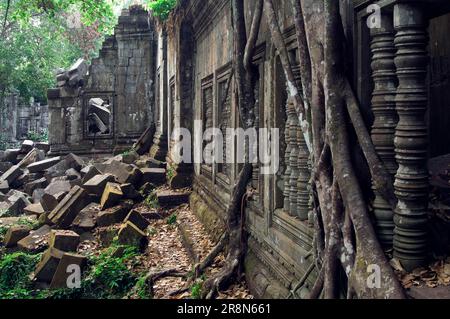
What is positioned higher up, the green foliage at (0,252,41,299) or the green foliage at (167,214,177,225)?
the green foliage at (167,214,177,225)

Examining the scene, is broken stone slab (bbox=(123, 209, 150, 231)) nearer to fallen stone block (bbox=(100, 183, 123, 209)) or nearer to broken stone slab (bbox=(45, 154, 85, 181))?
fallen stone block (bbox=(100, 183, 123, 209))

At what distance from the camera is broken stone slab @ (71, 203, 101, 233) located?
7176 millimetres

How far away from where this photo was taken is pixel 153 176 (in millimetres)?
9305

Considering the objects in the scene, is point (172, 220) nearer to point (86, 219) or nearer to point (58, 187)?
point (86, 219)

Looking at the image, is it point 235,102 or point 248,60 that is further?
point 235,102

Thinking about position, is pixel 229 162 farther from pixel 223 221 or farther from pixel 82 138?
pixel 82 138

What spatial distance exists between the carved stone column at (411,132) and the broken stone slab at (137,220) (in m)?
5.01

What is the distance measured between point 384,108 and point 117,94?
40.8 feet

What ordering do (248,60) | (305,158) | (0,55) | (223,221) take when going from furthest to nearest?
(0,55) → (223,221) → (248,60) → (305,158)

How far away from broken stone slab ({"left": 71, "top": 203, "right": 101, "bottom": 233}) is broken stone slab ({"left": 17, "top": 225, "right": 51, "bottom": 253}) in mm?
487

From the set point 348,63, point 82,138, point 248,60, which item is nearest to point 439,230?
point 348,63

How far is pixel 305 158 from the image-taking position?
3371 millimetres

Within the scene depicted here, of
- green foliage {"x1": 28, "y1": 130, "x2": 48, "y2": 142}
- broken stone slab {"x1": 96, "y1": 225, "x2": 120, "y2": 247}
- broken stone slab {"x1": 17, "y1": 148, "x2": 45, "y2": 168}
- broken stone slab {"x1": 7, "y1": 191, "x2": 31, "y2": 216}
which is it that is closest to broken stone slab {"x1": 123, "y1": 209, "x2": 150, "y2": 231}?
broken stone slab {"x1": 96, "y1": 225, "x2": 120, "y2": 247}

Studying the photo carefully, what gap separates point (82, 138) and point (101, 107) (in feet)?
6.58
